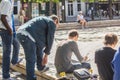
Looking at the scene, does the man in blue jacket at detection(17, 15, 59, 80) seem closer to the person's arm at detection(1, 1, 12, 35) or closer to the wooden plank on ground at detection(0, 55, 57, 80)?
the person's arm at detection(1, 1, 12, 35)

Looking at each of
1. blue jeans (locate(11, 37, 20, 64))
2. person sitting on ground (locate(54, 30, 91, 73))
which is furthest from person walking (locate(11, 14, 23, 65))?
person sitting on ground (locate(54, 30, 91, 73))

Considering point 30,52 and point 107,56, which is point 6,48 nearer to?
point 30,52

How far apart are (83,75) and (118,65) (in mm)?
1694

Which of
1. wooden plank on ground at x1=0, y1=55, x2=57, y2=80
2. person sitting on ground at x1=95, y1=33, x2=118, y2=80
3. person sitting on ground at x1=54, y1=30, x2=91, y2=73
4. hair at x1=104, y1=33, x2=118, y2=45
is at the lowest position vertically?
wooden plank on ground at x1=0, y1=55, x2=57, y2=80

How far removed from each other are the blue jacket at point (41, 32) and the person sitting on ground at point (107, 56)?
4.65 ft

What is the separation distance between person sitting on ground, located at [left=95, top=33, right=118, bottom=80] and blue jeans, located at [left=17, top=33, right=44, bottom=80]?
1.63 meters

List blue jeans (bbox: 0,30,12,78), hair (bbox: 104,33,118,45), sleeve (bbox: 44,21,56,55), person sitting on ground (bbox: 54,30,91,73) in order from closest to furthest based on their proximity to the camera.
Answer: hair (bbox: 104,33,118,45) → sleeve (bbox: 44,21,56,55) → blue jeans (bbox: 0,30,12,78) → person sitting on ground (bbox: 54,30,91,73)

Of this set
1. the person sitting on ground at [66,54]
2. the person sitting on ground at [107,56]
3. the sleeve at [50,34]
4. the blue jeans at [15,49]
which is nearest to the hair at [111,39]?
Result: the person sitting on ground at [107,56]

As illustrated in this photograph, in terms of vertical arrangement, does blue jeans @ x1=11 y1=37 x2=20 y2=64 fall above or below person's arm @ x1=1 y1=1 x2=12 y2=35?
below

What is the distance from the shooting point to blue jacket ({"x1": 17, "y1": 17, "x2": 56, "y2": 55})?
25.8ft

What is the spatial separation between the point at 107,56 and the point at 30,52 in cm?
184

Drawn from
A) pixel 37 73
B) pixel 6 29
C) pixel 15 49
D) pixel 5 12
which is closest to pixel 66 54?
pixel 37 73

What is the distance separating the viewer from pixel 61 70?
8672 mm

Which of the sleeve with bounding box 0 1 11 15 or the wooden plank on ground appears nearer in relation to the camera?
the sleeve with bounding box 0 1 11 15
